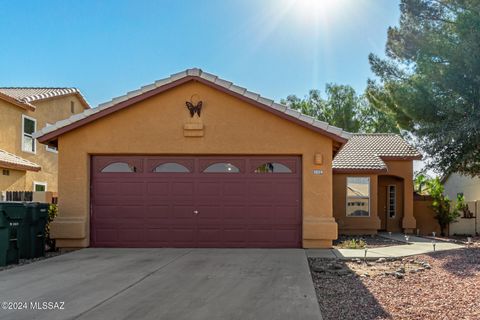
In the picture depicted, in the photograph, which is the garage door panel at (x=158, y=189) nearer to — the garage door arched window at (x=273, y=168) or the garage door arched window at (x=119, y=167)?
the garage door arched window at (x=119, y=167)

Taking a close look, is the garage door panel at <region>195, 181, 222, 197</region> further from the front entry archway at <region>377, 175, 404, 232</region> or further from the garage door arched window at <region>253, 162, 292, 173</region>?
the front entry archway at <region>377, 175, 404, 232</region>

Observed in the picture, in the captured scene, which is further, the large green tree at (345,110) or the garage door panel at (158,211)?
the large green tree at (345,110)

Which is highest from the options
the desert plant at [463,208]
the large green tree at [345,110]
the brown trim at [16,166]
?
the large green tree at [345,110]

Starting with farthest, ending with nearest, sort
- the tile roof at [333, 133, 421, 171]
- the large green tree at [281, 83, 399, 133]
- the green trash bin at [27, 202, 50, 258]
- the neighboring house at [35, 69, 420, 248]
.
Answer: the large green tree at [281, 83, 399, 133], the tile roof at [333, 133, 421, 171], the neighboring house at [35, 69, 420, 248], the green trash bin at [27, 202, 50, 258]

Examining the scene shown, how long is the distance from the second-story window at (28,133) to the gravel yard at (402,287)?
46.4ft

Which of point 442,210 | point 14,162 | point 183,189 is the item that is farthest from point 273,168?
point 442,210

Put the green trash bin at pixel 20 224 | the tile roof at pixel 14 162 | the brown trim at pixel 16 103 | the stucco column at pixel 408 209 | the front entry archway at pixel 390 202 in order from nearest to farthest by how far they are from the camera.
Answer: the green trash bin at pixel 20 224 → the tile roof at pixel 14 162 → the brown trim at pixel 16 103 → the stucco column at pixel 408 209 → the front entry archway at pixel 390 202

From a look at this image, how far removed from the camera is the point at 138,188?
13555 millimetres

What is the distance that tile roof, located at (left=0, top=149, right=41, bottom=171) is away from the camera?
16938 millimetres

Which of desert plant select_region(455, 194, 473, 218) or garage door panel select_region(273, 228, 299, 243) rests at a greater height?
desert plant select_region(455, 194, 473, 218)

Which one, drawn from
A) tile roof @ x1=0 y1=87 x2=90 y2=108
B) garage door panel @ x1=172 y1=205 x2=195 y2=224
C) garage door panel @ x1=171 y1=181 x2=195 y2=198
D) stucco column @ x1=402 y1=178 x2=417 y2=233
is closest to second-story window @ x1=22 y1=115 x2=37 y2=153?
tile roof @ x1=0 y1=87 x2=90 y2=108

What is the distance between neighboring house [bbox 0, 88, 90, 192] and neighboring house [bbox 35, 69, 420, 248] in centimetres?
352

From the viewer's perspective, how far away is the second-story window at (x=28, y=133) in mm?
19956

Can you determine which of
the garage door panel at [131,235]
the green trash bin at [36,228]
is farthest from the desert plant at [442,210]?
the green trash bin at [36,228]
